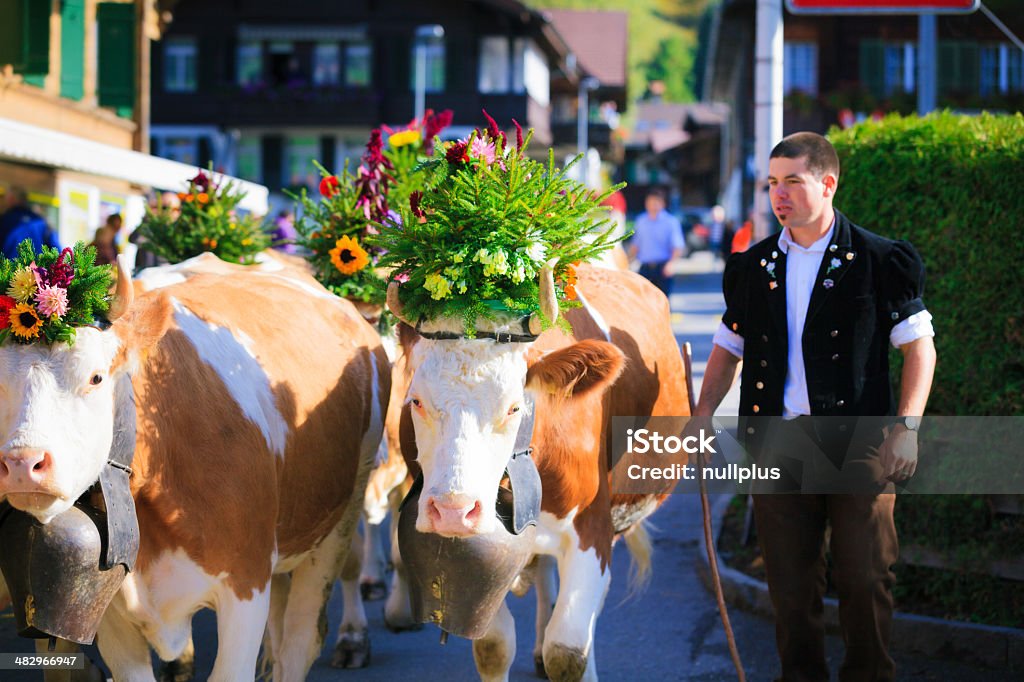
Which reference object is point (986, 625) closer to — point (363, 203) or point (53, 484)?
point (363, 203)

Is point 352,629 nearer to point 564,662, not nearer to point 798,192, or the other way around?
point 564,662

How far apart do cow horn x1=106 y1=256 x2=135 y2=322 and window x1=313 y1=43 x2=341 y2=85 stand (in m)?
45.6

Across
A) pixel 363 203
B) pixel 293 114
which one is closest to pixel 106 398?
pixel 363 203

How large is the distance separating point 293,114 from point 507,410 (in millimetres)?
45365

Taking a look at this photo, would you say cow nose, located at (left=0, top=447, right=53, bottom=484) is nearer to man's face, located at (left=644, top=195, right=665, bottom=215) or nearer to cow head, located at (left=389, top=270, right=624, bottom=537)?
cow head, located at (left=389, top=270, right=624, bottom=537)

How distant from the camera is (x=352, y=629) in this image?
6219mm

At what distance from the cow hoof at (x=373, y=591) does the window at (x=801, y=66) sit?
34.1 m

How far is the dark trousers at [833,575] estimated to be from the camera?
461 cm

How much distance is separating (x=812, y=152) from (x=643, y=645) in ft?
9.53

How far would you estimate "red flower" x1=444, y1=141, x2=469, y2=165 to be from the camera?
4337mm

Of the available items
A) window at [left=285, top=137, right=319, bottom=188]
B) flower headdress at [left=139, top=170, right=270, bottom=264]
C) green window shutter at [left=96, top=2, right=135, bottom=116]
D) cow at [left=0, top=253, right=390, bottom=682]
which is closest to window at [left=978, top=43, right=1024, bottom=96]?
green window shutter at [left=96, top=2, right=135, bottom=116]

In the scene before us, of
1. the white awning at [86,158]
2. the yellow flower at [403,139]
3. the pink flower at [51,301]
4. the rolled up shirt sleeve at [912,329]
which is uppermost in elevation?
the white awning at [86,158]

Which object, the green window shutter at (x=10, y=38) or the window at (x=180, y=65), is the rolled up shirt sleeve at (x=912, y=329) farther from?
the window at (x=180, y=65)

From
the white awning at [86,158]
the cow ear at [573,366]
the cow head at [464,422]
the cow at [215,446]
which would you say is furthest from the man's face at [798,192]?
the white awning at [86,158]
